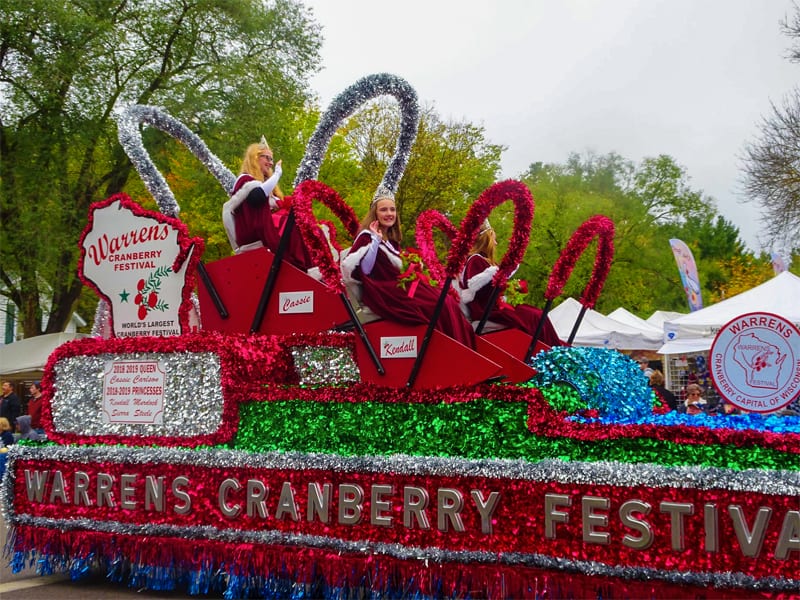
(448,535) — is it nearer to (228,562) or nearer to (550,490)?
(550,490)

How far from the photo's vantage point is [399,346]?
18.3 feet

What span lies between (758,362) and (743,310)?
8.54 m

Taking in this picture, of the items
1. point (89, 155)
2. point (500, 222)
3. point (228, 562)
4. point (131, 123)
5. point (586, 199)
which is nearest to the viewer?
point (228, 562)

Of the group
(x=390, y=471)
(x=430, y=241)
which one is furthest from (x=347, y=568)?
(x=430, y=241)

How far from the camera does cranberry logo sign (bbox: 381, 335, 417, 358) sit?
5543 mm

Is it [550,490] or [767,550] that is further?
[550,490]

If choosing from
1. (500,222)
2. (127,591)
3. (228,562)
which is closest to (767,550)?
A: (228,562)

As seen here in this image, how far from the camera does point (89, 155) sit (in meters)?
21.9

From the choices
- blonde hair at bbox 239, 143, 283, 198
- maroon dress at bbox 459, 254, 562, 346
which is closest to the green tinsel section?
maroon dress at bbox 459, 254, 562, 346

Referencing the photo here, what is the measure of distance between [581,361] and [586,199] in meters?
33.4

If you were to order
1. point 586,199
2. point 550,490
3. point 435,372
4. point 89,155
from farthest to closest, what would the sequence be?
point 586,199 < point 89,155 < point 435,372 < point 550,490

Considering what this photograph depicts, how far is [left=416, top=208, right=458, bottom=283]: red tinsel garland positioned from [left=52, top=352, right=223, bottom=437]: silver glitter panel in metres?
1.74

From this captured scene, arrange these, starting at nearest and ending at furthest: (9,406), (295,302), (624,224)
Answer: (295,302), (9,406), (624,224)

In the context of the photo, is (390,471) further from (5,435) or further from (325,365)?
(5,435)
